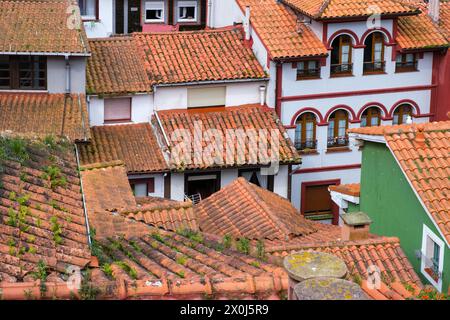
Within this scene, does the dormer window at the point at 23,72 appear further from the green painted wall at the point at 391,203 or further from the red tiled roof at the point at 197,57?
the green painted wall at the point at 391,203

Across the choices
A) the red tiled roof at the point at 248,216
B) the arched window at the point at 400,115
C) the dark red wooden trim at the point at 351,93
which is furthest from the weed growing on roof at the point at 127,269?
the arched window at the point at 400,115

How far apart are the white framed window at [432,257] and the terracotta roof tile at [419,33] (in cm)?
1681

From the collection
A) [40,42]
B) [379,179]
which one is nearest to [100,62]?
[40,42]

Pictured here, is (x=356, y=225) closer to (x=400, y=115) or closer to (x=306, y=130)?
(x=306, y=130)

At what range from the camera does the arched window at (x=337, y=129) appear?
118 feet

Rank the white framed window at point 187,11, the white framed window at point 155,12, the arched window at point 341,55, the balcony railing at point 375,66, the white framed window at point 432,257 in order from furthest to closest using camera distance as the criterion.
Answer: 1. the white framed window at point 187,11
2. the white framed window at point 155,12
3. the balcony railing at point 375,66
4. the arched window at point 341,55
5. the white framed window at point 432,257

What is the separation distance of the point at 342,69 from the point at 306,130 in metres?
A: 2.55

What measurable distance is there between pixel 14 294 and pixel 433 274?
34.2ft

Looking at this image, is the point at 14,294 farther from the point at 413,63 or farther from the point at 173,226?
the point at 413,63

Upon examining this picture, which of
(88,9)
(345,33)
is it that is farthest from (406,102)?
(88,9)

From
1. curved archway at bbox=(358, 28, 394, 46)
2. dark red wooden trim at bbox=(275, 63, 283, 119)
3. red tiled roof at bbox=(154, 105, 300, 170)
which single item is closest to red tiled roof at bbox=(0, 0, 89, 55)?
red tiled roof at bbox=(154, 105, 300, 170)

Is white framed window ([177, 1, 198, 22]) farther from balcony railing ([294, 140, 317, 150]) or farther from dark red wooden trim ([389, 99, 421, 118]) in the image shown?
dark red wooden trim ([389, 99, 421, 118])

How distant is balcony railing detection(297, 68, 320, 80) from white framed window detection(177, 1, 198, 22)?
983cm
